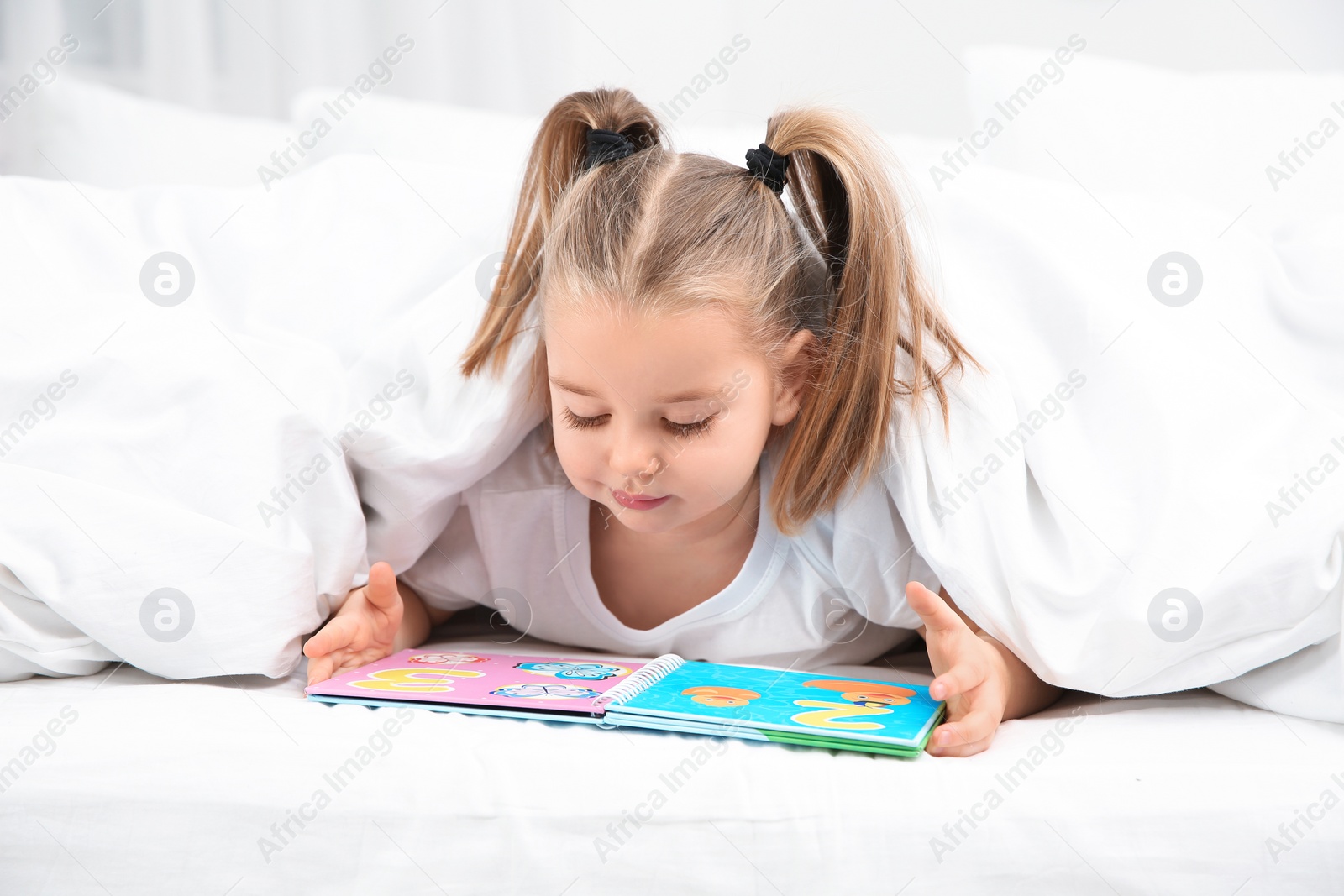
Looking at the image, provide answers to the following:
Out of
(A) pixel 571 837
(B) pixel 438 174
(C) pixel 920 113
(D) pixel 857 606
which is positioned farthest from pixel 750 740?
(C) pixel 920 113

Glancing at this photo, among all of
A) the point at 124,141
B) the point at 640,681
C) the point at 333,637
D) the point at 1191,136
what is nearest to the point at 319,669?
the point at 333,637

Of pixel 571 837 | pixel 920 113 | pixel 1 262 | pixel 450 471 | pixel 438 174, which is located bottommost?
pixel 571 837

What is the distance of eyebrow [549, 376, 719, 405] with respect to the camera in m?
0.72

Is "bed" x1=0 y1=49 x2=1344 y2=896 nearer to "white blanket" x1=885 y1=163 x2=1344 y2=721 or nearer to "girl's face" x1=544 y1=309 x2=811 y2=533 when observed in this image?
"white blanket" x1=885 y1=163 x2=1344 y2=721

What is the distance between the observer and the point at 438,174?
3.46 feet

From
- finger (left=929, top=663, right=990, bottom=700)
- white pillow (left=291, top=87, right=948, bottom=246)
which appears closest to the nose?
finger (left=929, top=663, right=990, bottom=700)

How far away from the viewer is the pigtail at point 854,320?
A: 81cm

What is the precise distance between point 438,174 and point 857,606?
1.99ft

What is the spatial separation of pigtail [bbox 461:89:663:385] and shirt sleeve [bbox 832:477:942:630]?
30 centimetres

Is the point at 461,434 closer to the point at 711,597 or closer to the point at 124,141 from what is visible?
the point at 711,597

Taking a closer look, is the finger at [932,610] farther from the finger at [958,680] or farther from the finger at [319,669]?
the finger at [319,669]

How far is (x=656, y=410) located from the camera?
73cm

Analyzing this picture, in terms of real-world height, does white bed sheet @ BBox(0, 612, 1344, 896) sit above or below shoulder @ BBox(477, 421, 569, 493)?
below

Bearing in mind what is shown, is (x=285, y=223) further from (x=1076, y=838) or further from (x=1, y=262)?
(x=1076, y=838)
